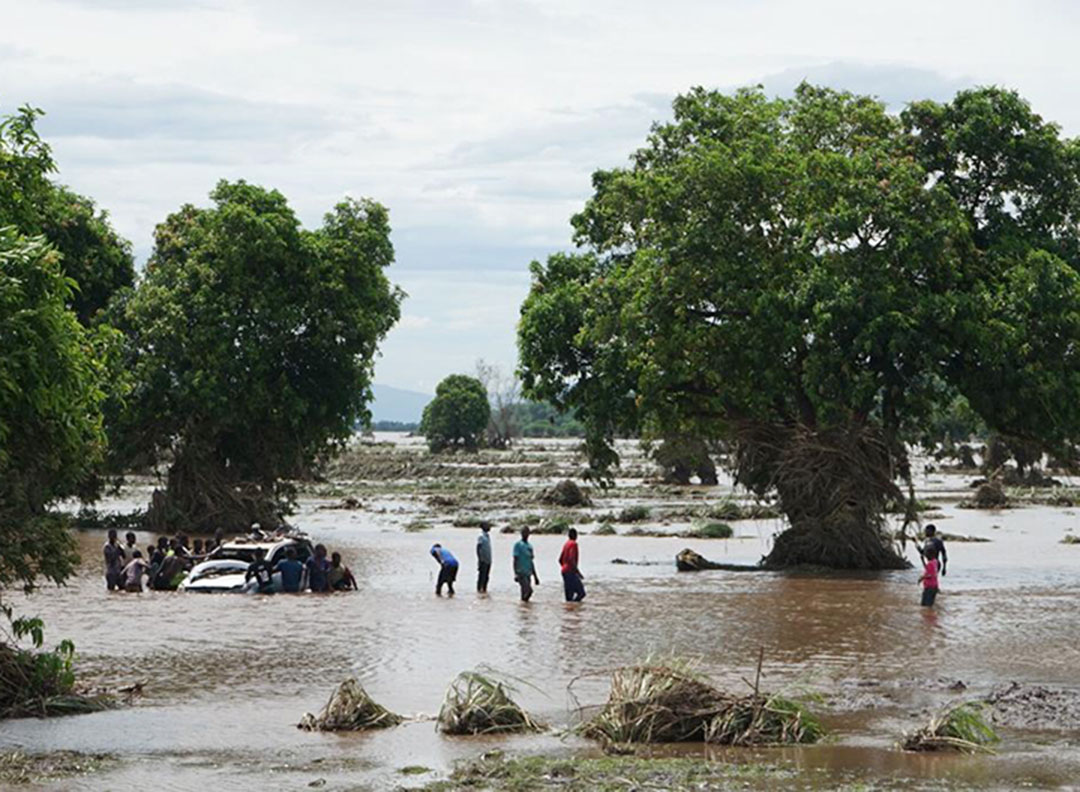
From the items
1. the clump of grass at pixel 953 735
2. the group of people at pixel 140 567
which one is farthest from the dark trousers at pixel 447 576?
the clump of grass at pixel 953 735

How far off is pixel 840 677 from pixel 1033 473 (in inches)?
2596

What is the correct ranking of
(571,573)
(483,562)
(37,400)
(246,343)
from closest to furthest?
1. (37,400)
2. (571,573)
3. (483,562)
4. (246,343)

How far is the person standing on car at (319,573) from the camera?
31594 millimetres

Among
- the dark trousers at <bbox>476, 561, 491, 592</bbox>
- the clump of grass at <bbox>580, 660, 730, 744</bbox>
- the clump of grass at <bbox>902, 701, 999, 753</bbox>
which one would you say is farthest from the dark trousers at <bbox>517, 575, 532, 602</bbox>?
the clump of grass at <bbox>902, 701, 999, 753</bbox>

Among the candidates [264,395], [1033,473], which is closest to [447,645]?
[264,395]

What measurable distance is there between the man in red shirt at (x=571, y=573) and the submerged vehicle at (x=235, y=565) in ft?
19.2

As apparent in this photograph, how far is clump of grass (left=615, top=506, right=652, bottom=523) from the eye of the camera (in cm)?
5650

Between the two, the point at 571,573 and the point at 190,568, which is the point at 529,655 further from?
the point at 190,568

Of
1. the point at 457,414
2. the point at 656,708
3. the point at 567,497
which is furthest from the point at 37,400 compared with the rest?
the point at 457,414

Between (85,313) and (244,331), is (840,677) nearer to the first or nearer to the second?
(244,331)

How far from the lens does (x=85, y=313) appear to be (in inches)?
2030

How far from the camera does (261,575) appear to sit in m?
30.9

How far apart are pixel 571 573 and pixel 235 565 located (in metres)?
6.99

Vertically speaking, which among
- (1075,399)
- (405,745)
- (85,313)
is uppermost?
(85,313)
